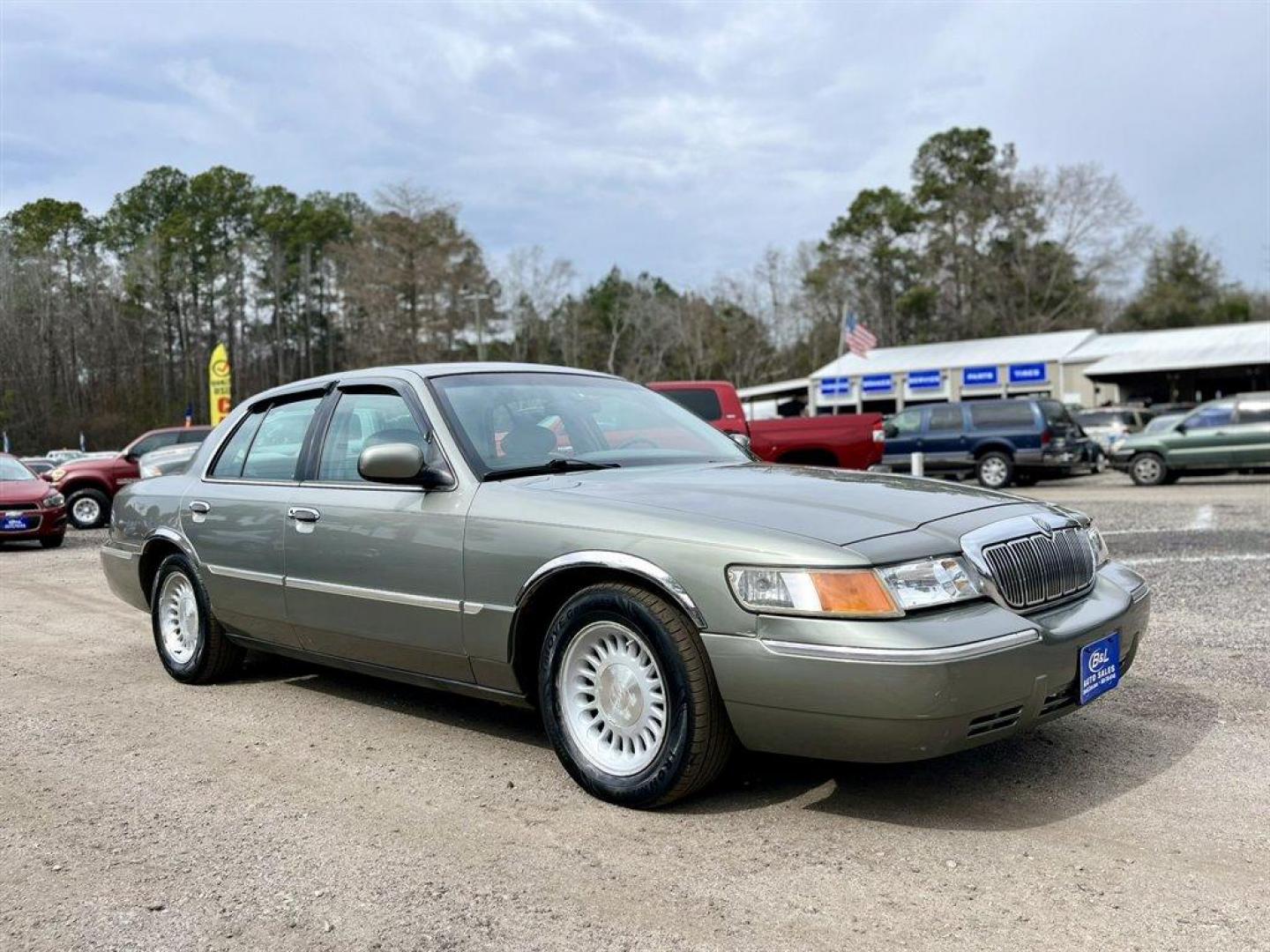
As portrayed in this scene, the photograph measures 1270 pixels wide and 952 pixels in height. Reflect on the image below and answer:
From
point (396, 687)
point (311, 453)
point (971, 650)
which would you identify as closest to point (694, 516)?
point (971, 650)

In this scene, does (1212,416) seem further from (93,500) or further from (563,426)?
(93,500)

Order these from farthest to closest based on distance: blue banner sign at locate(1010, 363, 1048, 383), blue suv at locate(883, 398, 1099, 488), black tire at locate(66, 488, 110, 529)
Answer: blue banner sign at locate(1010, 363, 1048, 383)
blue suv at locate(883, 398, 1099, 488)
black tire at locate(66, 488, 110, 529)

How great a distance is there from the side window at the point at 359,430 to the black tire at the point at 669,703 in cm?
122

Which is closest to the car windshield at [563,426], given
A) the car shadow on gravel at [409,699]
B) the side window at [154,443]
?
the car shadow on gravel at [409,699]

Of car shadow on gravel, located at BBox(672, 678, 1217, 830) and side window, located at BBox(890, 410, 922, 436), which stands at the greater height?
side window, located at BBox(890, 410, 922, 436)

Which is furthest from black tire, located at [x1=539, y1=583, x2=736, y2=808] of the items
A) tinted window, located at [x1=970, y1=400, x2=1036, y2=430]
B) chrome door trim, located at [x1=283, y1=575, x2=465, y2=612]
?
tinted window, located at [x1=970, y1=400, x2=1036, y2=430]

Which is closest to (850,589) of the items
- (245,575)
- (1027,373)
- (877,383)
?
(245,575)

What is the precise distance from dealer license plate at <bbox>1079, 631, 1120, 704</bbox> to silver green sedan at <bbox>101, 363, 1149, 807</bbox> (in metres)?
0.01

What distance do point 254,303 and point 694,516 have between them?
82.5 metres

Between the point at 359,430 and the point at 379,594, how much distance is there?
854 mm

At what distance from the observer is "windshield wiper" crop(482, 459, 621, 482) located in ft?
14.3

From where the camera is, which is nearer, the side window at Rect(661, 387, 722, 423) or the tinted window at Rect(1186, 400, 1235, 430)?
the side window at Rect(661, 387, 722, 423)

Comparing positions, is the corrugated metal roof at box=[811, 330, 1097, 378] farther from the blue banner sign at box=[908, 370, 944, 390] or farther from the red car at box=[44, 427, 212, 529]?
the red car at box=[44, 427, 212, 529]

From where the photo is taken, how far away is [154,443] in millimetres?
21047
